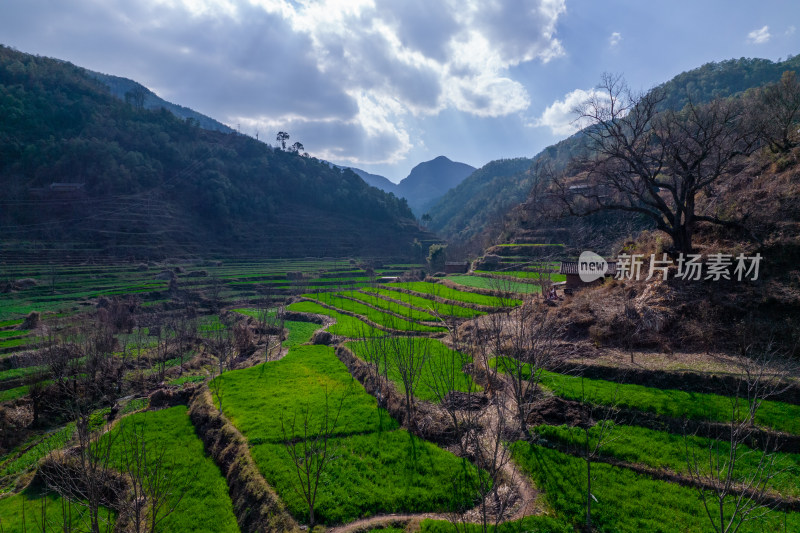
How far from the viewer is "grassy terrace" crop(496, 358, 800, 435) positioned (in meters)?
13.2

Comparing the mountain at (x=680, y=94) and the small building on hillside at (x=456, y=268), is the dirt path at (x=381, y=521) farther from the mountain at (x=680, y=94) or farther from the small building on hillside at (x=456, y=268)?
the mountain at (x=680, y=94)

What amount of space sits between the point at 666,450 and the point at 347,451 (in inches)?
443

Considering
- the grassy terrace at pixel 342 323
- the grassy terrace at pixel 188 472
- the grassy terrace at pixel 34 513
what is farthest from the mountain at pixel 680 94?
the grassy terrace at pixel 34 513

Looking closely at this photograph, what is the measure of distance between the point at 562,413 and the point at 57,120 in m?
133

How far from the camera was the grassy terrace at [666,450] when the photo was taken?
11023mm

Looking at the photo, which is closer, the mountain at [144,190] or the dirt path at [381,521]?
the dirt path at [381,521]

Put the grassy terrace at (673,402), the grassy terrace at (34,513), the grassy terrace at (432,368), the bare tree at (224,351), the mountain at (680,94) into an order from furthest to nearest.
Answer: the mountain at (680,94)
the bare tree at (224,351)
the grassy terrace at (432,368)
the grassy terrace at (673,402)
the grassy terrace at (34,513)

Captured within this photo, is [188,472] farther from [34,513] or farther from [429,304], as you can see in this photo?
[429,304]

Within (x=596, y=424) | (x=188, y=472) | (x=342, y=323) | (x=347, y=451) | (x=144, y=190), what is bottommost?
(x=188, y=472)

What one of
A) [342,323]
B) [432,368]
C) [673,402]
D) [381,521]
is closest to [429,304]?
[342,323]

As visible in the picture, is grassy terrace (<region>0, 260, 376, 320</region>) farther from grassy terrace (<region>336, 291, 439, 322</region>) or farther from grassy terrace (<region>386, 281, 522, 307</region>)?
grassy terrace (<region>386, 281, 522, 307</region>)

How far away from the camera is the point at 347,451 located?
47.1 feet

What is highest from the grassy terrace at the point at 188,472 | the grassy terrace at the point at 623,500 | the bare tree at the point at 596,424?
the bare tree at the point at 596,424

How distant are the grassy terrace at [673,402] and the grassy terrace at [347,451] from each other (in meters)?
4.99
